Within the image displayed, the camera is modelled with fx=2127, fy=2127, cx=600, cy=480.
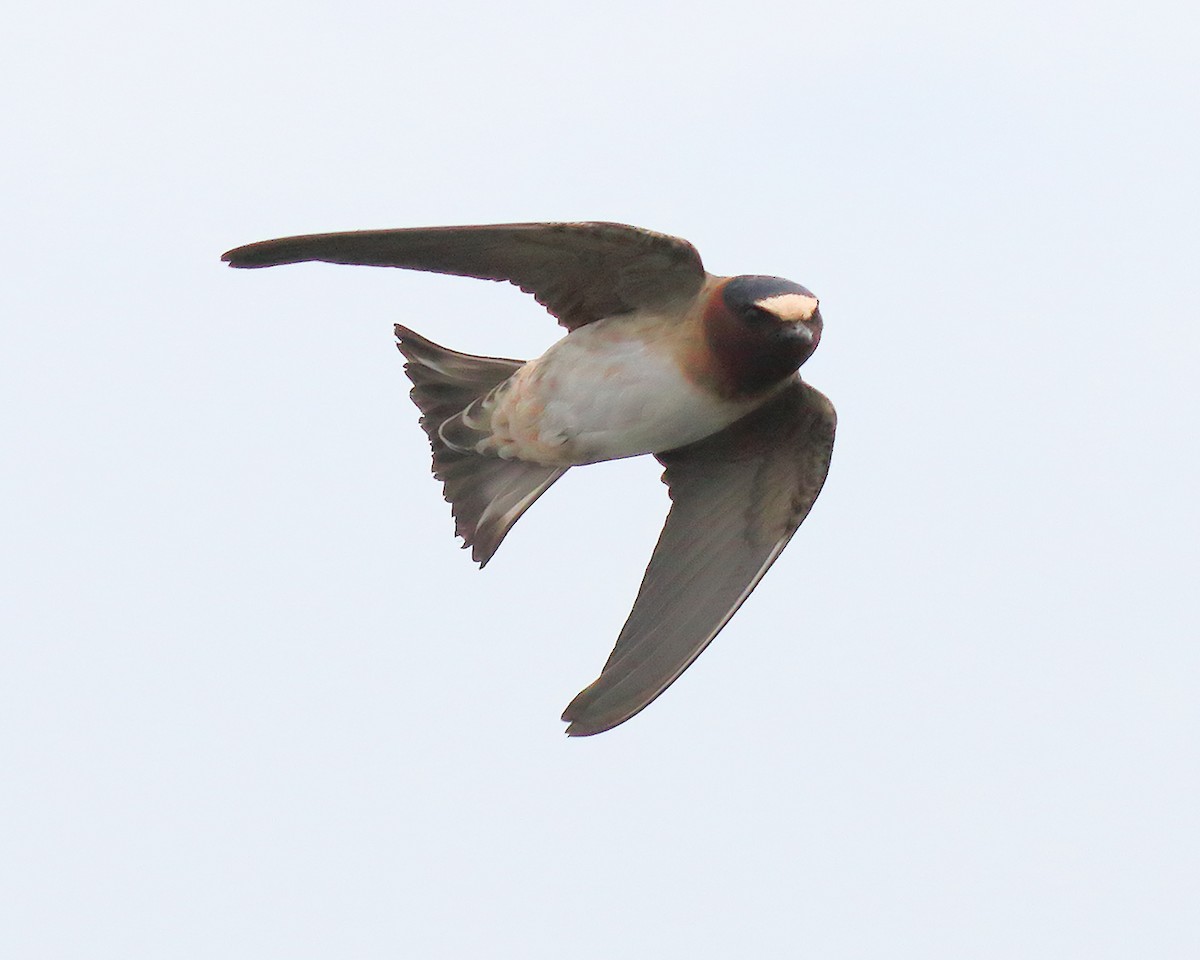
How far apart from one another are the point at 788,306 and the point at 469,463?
1.90 m

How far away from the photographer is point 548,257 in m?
→ 8.16

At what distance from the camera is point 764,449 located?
9.07 metres

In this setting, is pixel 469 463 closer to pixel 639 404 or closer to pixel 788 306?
pixel 639 404

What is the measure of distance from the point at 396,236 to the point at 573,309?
1.20 metres

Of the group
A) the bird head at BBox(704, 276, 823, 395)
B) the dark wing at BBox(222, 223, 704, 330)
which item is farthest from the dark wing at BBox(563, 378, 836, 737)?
the dark wing at BBox(222, 223, 704, 330)

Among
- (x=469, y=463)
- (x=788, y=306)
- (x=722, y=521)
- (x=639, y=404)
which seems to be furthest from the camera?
(x=469, y=463)

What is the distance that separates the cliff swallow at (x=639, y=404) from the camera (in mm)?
8039

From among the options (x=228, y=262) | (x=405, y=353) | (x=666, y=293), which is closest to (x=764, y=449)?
(x=666, y=293)

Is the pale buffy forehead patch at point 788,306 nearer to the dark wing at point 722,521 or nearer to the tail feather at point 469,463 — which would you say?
the dark wing at point 722,521

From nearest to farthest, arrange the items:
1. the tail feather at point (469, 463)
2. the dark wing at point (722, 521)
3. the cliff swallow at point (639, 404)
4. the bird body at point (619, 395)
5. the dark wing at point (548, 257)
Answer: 1. the dark wing at point (548, 257)
2. the cliff swallow at point (639, 404)
3. the bird body at point (619, 395)
4. the dark wing at point (722, 521)
5. the tail feather at point (469, 463)

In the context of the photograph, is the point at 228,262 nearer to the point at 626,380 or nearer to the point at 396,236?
the point at 396,236

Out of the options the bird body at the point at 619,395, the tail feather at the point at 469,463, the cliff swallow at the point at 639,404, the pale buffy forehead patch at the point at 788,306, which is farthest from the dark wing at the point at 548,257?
the tail feather at the point at 469,463

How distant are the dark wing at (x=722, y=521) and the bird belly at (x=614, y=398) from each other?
13.5 inches

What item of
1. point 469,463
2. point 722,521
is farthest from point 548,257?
point 722,521
